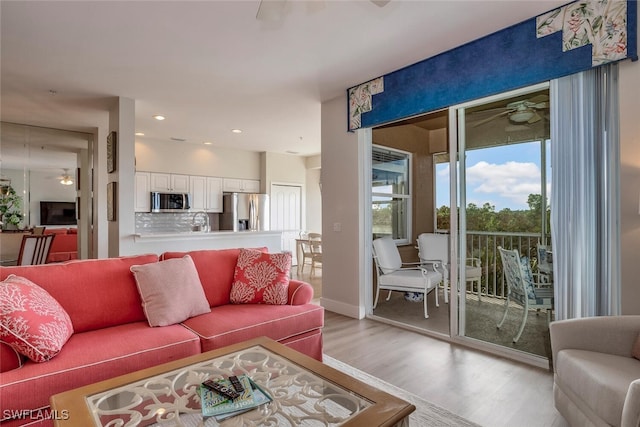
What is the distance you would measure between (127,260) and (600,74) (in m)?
3.59

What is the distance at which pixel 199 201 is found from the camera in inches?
281

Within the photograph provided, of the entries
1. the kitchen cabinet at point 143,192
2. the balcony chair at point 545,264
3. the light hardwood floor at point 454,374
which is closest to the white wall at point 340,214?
the light hardwood floor at point 454,374

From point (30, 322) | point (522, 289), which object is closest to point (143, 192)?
point (30, 322)

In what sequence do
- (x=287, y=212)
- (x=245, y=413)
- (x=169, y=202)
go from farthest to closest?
(x=287, y=212) → (x=169, y=202) → (x=245, y=413)

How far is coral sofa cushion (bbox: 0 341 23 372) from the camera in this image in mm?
1610

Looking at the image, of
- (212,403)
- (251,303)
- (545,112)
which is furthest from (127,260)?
(545,112)

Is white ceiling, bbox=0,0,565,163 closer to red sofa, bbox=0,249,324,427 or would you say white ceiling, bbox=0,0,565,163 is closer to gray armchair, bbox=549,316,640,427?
red sofa, bbox=0,249,324,427

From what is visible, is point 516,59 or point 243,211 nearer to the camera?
point 516,59

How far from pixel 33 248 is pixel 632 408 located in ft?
17.0

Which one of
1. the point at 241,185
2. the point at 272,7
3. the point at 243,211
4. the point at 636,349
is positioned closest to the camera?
the point at 636,349

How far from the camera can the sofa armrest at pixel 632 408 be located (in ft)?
4.22

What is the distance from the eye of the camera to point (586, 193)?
237 centimetres

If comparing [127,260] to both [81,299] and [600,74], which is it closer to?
[81,299]

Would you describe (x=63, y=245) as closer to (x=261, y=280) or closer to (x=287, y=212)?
(x=287, y=212)
